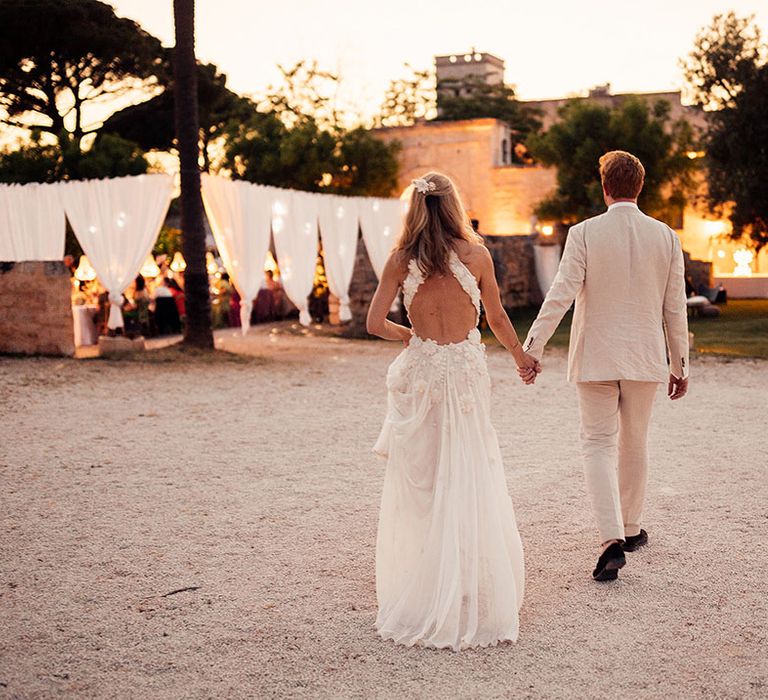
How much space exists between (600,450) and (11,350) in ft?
35.3

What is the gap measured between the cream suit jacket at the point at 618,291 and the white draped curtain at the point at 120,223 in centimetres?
990

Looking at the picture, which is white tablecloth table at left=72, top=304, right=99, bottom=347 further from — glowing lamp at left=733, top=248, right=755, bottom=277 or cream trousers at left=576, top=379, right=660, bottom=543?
glowing lamp at left=733, top=248, right=755, bottom=277

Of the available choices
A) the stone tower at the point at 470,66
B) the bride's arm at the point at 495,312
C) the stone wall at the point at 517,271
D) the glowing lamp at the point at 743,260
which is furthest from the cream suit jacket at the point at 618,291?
the stone tower at the point at 470,66

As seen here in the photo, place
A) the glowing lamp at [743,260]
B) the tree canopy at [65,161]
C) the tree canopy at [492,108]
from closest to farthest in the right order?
the tree canopy at [65,161] < the glowing lamp at [743,260] < the tree canopy at [492,108]

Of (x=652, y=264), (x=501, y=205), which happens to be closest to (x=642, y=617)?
(x=652, y=264)

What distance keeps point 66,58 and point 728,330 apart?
698 inches

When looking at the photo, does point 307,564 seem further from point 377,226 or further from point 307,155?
point 307,155

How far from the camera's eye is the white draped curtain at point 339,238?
15.7 meters

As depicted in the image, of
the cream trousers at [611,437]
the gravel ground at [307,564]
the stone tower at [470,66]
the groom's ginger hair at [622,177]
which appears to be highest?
the stone tower at [470,66]

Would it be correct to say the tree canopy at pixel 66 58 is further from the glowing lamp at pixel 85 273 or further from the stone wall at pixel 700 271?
the stone wall at pixel 700 271

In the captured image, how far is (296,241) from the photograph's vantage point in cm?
1495

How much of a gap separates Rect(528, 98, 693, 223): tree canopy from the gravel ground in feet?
82.5

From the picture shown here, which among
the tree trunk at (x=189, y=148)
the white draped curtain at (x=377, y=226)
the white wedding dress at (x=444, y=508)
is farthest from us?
the white draped curtain at (x=377, y=226)

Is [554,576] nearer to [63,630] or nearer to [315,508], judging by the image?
[315,508]
